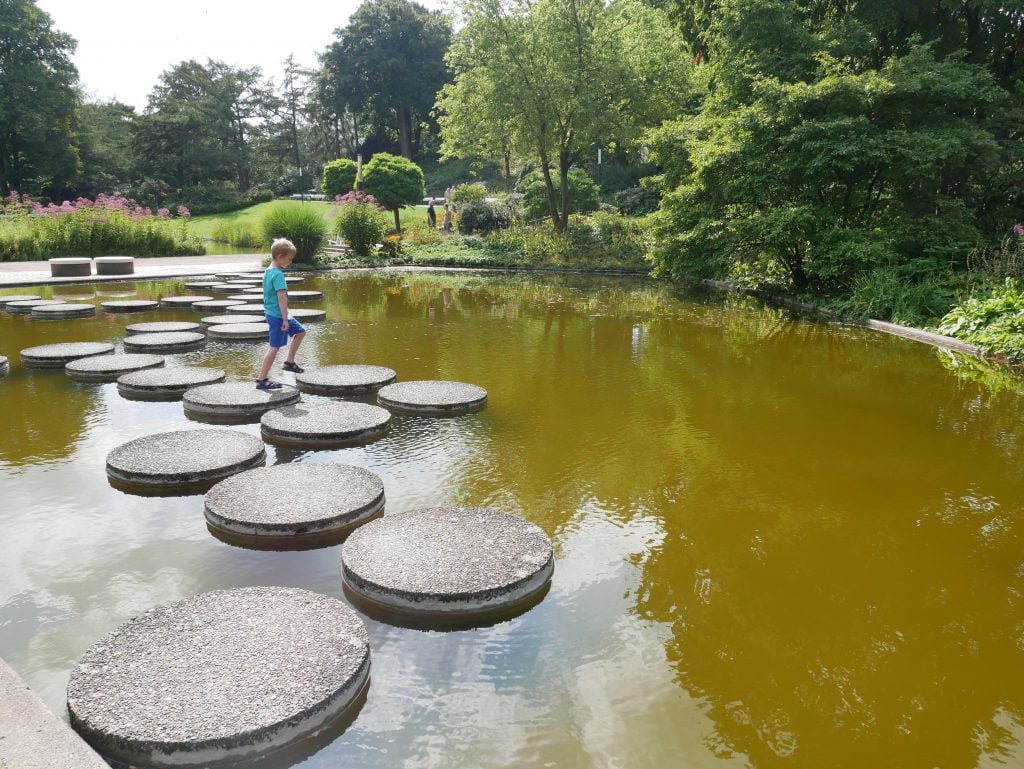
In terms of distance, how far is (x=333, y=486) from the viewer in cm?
419

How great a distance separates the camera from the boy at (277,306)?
631cm

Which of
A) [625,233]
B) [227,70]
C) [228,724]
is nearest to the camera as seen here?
[228,724]

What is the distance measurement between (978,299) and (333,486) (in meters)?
9.96

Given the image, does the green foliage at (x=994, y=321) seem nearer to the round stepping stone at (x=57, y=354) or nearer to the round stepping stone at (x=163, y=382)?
the round stepping stone at (x=163, y=382)

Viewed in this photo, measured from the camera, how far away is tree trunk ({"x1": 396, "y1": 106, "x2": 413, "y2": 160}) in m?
52.4

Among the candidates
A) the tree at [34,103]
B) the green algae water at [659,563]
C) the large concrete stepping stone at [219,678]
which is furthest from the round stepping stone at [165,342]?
the tree at [34,103]

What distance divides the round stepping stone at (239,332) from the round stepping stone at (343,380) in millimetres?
2480

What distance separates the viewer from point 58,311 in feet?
34.6

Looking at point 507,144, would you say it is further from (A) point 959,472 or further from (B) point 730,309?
(A) point 959,472

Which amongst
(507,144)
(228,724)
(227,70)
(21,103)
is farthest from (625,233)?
(227,70)

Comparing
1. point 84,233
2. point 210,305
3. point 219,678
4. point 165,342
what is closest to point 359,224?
point 84,233

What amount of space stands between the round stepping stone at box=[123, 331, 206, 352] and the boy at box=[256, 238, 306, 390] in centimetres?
216

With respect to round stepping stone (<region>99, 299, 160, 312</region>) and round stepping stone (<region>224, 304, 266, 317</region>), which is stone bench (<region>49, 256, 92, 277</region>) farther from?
round stepping stone (<region>224, 304, 266, 317</region>)

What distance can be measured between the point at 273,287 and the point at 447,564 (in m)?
4.05
